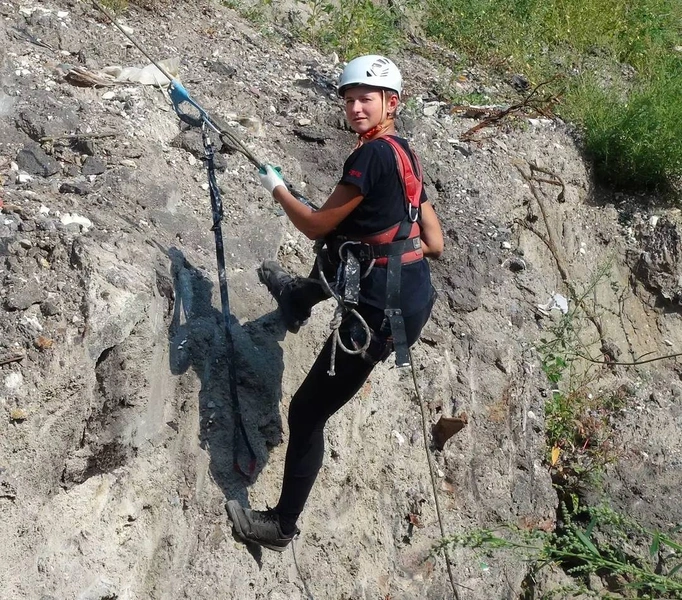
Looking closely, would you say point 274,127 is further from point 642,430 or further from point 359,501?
point 642,430

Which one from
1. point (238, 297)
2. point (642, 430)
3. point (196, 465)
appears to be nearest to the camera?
point (196, 465)

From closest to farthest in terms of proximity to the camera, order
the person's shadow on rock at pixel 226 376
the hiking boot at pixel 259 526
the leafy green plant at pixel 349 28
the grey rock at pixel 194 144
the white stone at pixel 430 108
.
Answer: the hiking boot at pixel 259 526
the person's shadow on rock at pixel 226 376
the grey rock at pixel 194 144
the white stone at pixel 430 108
the leafy green plant at pixel 349 28

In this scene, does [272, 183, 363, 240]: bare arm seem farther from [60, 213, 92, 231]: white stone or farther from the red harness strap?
[60, 213, 92, 231]: white stone

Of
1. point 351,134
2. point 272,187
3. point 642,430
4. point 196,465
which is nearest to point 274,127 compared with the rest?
point 351,134

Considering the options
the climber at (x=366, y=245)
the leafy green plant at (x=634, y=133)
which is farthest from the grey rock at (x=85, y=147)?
the leafy green plant at (x=634, y=133)

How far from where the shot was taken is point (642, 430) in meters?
6.11

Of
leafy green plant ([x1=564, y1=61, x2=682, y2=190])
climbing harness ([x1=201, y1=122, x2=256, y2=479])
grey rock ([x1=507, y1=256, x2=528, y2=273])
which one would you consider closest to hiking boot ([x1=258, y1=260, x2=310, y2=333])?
climbing harness ([x1=201, y1=122, x2=256, y2=479])

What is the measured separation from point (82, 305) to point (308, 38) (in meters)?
4.00

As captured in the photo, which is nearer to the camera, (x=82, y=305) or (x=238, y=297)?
(x=82, y=305)

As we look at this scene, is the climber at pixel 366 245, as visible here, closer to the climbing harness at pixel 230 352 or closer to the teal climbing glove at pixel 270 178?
the teal climbing glove at pixel 270 178

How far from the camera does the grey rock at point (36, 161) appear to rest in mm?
4211

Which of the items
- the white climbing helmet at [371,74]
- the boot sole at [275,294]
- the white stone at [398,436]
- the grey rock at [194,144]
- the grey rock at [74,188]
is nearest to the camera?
the white climbing helmet at [371,74]

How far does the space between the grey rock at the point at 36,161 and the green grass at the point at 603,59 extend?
14.6 ft

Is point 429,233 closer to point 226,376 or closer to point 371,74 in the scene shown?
point 371,74
